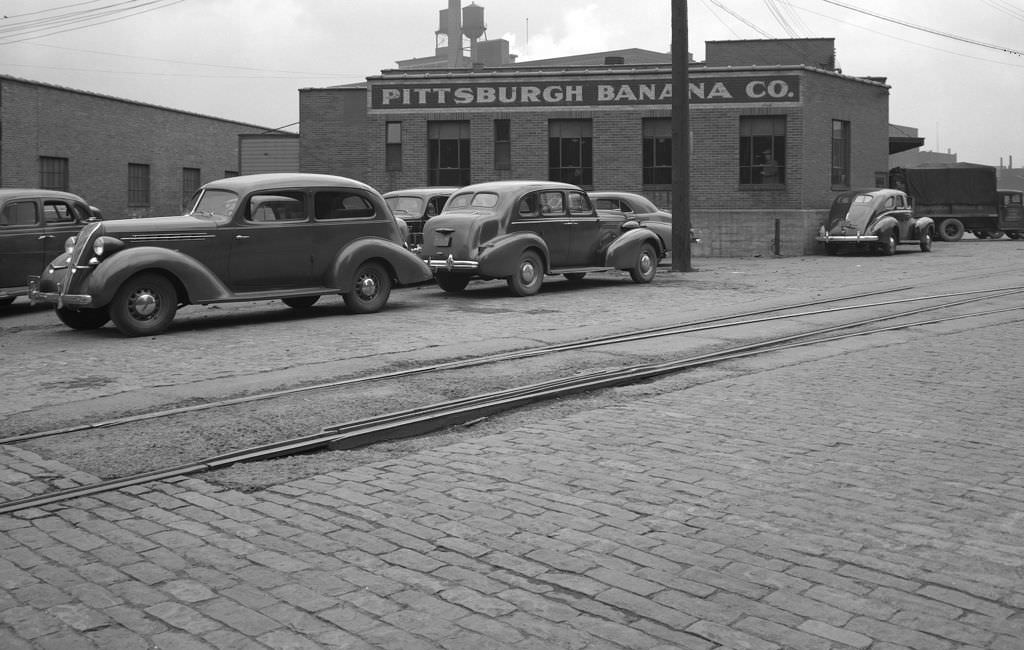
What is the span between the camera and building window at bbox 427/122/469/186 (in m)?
34.8

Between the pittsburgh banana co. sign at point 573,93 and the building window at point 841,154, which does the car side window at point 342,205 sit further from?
the building window at point 841,154

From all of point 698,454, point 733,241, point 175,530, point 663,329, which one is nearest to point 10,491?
point 175,530

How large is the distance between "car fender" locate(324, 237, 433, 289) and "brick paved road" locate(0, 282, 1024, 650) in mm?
7703

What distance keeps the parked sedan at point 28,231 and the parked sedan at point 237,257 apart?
2657mm

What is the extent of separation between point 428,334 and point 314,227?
2.85 metres

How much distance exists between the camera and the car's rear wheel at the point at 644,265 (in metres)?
19.2

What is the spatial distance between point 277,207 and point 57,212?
14.3ft

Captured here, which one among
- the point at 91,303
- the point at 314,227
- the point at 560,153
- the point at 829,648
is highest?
the point at 560,153

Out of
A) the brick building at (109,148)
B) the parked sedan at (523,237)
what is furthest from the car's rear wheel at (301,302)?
the brick building at (109,148)

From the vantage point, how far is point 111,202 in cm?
4147

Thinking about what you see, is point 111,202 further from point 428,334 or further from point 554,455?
point 554,455

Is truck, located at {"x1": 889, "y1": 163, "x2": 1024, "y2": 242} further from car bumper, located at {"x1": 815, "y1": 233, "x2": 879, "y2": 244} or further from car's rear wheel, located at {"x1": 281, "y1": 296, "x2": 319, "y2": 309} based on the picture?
car's rear wheel, located at {"x1": 281, "y1": 296, "x2": 319, "y2": 309}

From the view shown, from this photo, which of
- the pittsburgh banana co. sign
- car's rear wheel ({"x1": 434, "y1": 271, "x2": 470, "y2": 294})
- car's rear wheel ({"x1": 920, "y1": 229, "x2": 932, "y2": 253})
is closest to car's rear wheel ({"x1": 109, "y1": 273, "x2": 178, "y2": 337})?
car's rear wheel ({"x1": 434, "y1": 271, "x2": 470, "y2": 294})

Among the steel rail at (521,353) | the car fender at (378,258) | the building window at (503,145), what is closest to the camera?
the steel rail at (521,353)
